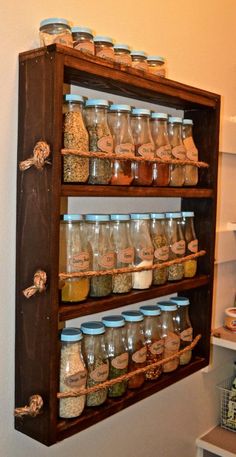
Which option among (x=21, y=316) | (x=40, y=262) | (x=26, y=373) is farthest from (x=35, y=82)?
(x=26, y=373)

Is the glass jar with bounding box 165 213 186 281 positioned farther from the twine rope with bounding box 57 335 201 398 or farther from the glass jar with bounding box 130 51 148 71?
the glass jar with bounding box 130 51 148 71

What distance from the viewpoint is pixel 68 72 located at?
110cm

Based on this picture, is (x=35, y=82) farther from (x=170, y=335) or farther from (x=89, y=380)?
(x=170, y=335)

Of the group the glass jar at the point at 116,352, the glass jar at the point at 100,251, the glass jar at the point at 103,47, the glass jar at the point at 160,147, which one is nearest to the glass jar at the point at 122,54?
the glass jar at the point at 103,47

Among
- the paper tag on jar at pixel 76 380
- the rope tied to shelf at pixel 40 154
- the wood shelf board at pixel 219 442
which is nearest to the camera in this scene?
the rope tied to shelf at pixel 40 154

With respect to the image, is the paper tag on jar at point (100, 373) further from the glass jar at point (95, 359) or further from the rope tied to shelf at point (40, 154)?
the rope tied to shelf at point (40, 154)

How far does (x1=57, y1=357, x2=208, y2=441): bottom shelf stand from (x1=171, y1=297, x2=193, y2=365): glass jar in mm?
28

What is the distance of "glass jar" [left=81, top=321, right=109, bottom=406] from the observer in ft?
3.91

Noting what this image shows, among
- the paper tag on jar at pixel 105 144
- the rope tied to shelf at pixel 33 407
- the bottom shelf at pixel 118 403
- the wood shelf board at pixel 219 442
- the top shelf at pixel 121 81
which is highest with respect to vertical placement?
the top shelf at pixel 121 81

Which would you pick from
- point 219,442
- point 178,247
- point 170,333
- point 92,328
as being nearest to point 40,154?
point 92,328

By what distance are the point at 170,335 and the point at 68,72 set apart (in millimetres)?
806

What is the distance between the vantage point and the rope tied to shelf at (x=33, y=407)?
106 centimetres

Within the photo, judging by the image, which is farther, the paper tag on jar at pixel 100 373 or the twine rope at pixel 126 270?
the paper tag on jar at pixel 100 373

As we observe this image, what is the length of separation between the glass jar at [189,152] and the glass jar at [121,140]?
0.27 meters
